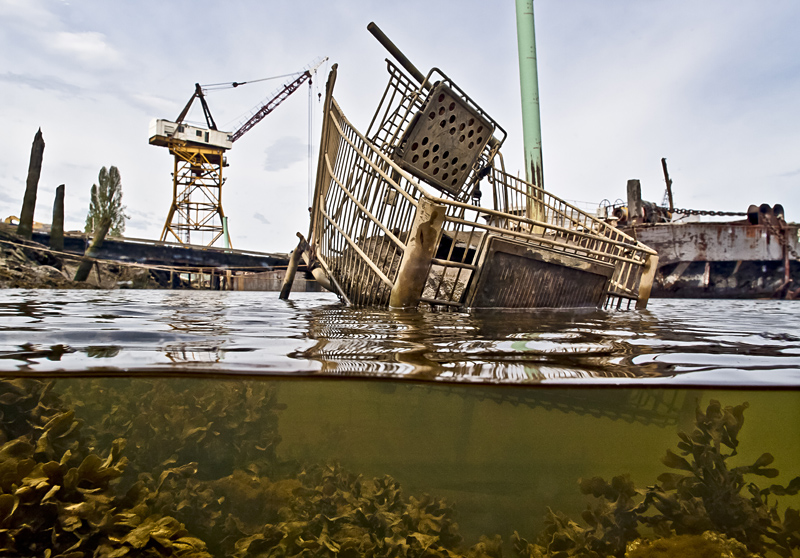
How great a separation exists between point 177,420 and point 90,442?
0.42 meters

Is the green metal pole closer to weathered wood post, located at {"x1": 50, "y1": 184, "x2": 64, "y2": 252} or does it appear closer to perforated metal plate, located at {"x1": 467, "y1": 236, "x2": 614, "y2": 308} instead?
perforated metal plate, located at {"x1": 467, "y1": 236, "x2": 614, "y2": 308}

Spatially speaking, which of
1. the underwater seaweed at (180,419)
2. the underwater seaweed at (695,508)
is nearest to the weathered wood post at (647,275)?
the underwater seaweed at (695,508)

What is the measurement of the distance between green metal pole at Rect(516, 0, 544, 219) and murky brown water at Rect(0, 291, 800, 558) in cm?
1341

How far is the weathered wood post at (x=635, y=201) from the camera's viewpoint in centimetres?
2048

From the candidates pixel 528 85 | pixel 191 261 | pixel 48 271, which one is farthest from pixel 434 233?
pixel 191 261

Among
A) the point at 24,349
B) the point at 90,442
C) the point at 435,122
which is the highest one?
the point at 435,122

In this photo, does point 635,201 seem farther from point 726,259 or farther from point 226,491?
point 226,491

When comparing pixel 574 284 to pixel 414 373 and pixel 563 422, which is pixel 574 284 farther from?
pixel 414 373

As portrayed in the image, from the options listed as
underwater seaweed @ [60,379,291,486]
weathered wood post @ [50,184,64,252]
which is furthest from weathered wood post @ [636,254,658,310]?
weathered wood post @ [50,184,64,252]

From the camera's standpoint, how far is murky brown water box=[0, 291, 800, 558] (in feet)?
7.00

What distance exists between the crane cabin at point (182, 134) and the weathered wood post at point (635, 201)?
1659 inches

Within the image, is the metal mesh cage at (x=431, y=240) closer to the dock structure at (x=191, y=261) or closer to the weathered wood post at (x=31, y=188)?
the dock structure at (x=191, y=261)

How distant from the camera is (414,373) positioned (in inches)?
86.0

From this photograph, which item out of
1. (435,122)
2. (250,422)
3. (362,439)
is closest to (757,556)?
(362,439)
